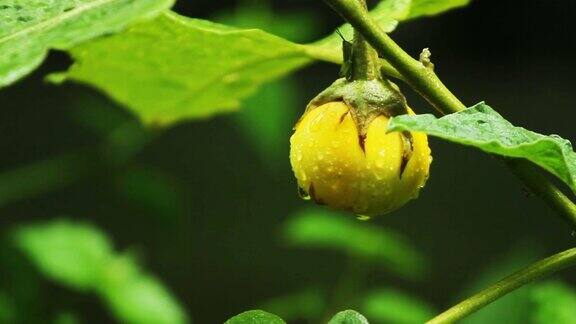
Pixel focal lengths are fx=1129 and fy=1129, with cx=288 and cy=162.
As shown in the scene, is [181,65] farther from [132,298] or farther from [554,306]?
[132,298]

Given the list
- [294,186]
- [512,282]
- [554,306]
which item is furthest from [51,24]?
[294,186]

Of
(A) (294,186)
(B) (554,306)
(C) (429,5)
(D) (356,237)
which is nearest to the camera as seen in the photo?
(C) (429,5)

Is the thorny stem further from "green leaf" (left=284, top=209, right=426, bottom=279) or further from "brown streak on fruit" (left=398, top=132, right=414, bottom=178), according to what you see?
"green leaf" (left=284, top=209, right=426, bottom=279)

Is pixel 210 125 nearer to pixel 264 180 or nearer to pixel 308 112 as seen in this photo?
pixel 264 180

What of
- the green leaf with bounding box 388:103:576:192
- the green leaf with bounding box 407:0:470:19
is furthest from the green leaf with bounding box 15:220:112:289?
the green leaf with bounding box 388:103:576:192

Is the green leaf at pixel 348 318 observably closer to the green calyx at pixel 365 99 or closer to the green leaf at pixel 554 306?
the green calyx at pixel 365 99
